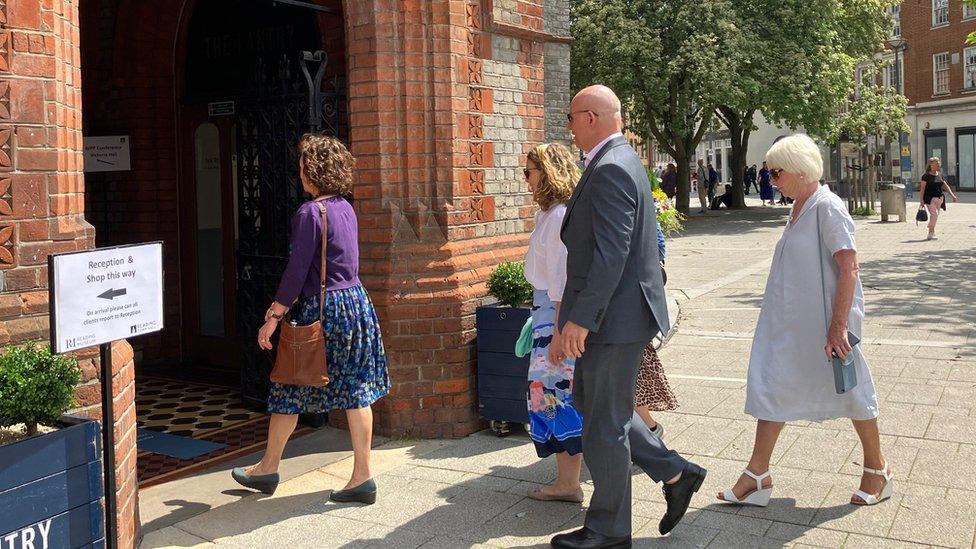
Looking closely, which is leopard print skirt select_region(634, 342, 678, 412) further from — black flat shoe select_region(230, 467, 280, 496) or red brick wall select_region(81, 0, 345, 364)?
red brick wall select_region(81, 0, 345, 364)

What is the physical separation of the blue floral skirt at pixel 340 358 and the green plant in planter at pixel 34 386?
1.68 metres

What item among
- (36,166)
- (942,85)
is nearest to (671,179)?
(942,85)

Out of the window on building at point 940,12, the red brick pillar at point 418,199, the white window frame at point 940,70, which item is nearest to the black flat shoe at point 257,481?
the red brick pillar at point 418,199

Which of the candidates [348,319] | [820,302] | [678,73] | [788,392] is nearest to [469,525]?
[348,319]

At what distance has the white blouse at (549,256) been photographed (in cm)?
481

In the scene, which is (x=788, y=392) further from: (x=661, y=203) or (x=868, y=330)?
(x=868, y=330)

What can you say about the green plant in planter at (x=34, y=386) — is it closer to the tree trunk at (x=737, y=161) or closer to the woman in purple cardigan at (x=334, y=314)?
the woman in purple cardigan at (x=334, y=314)

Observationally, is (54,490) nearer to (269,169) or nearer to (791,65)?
(269,169)

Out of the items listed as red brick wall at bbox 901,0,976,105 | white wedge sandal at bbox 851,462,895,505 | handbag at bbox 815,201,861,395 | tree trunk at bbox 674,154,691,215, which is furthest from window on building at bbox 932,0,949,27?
handbag at bbox 815,201,861,395

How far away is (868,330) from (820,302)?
5704 mm

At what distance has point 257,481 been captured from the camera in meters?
5.12

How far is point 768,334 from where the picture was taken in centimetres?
484

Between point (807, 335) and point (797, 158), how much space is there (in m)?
0.86

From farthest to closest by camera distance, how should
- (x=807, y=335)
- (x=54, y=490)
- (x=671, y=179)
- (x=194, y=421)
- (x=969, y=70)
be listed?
(x=969, y=70), (x=671, y=179), (x=194, y=421), (x=807, y=335), (x=54, y=490)
